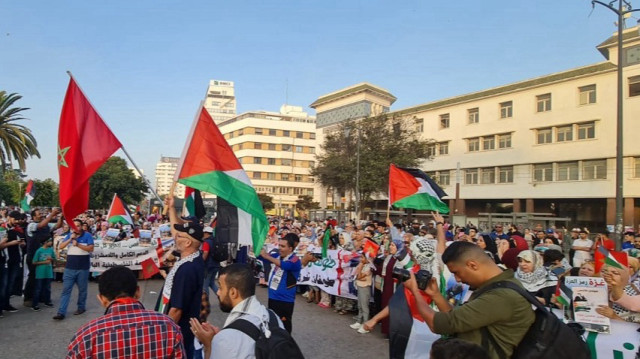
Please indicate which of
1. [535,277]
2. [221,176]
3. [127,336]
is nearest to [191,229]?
[127,336]

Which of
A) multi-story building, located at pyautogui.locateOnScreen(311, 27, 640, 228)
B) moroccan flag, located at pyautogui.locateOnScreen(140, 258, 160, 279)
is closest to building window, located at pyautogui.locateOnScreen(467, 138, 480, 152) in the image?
multi-story building, located at pyautogui.locateOnScreen(311, 27, 640, 228)

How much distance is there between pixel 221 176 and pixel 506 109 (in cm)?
4007

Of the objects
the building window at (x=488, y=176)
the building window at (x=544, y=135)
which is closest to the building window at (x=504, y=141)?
the building window at (x=488, y=176)

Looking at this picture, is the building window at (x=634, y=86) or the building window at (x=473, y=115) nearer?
the building window at (x=634, y=86)

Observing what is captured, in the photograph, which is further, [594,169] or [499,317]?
[594,169]

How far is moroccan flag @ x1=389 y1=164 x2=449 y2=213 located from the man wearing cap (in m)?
7.03

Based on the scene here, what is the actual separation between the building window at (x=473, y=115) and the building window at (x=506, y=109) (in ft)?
7.76

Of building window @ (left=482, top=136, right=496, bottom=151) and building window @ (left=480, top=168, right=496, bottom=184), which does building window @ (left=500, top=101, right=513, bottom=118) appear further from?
building window @ (left=480, top=168, right=496, bottom=184)

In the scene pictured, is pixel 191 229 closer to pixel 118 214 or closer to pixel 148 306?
pixel 148 306

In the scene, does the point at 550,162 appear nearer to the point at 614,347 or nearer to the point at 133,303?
the point at 614,347

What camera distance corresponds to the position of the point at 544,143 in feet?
124

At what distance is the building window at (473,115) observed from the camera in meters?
42.9

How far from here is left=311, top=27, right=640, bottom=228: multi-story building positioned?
109 feet

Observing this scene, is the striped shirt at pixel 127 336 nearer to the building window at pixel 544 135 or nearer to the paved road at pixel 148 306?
the paved road at pixel 148 306
